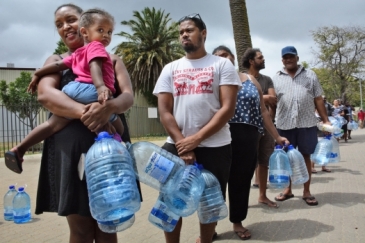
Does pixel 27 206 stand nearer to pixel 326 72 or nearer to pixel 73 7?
pixel 73 7

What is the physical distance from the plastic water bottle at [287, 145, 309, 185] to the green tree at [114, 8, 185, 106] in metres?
28.3

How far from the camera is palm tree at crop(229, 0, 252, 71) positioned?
37.3ft

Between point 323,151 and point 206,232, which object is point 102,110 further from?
point 323,151

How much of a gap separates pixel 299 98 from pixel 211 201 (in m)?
2.97

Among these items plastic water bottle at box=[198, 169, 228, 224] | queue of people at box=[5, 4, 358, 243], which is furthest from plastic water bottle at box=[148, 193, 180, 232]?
queue of people at box=[5, 4, 358, 243]

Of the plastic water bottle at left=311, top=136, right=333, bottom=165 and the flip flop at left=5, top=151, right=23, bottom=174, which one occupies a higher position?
the flip flop at left=5, top=151, right=23, bottom=174

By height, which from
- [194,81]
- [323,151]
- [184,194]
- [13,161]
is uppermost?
[194,81]

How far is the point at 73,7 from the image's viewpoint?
273cm

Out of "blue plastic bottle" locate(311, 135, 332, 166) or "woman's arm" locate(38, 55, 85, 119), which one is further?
"blue plastic bottle" locate(311, 135, 332, 166)

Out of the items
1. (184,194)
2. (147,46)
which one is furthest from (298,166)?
(147,46)

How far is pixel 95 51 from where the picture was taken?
2346mm

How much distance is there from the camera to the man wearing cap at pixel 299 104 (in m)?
5.54

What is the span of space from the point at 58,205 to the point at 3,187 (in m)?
6.78

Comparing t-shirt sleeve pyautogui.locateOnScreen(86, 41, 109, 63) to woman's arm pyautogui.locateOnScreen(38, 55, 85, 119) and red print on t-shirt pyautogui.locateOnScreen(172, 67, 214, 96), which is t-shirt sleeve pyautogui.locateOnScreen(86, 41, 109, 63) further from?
red print on t-shirt pyautogui.locateOnScreen(172, 67, 214, 96)
